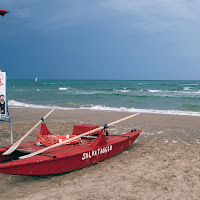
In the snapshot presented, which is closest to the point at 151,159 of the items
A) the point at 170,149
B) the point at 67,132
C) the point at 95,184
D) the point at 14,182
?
the point at 170,149

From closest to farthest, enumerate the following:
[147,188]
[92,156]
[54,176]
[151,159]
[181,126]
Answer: [147,188], [54,176], [92,156], [151,159], [181,126]

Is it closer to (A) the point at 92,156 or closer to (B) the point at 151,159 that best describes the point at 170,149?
(B) the point at 151,159

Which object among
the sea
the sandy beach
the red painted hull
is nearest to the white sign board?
the sandy beach

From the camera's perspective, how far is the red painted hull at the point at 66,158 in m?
4.07

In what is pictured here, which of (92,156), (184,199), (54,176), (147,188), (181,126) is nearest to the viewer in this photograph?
(184,199)

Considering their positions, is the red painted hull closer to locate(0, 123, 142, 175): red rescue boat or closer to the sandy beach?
locate(0, 123, 142, 175): red rescue boat

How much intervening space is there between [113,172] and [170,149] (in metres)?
2.39

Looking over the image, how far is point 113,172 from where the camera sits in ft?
16.2

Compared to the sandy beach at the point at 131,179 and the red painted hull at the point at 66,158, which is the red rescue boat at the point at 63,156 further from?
the sandy beach at the point at 131,179

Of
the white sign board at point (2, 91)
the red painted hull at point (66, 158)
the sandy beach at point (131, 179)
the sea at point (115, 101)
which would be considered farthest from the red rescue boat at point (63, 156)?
the sea at point (115, 101)

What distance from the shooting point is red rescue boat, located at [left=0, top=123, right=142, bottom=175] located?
13.5 feet

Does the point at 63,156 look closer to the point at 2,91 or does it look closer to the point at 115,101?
the point at 2,91

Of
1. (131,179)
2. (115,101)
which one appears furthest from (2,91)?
(115,101)

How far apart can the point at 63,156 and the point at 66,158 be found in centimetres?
11
